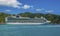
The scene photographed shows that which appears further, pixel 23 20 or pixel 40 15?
pixel 23 20

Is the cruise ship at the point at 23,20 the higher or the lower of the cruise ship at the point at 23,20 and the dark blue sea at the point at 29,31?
the higher

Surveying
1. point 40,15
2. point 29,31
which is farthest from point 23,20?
point 29,31

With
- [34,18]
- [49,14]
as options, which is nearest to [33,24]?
[34,18]

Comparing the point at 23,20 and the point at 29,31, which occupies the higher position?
the point at 23,20

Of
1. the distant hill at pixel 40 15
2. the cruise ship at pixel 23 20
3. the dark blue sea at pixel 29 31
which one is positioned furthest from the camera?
the cruise ship at pixel 23 20

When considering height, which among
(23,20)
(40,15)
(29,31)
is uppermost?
(40,15)

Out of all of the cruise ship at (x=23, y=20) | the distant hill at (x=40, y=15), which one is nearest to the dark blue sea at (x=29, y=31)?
the cruise ship at (x=23, y=20)

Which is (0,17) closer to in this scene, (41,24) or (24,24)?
(24,24)

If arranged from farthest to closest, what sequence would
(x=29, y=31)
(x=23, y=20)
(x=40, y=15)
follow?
1. (x=23, y=20)
2. (x=40, y=15)
3. (x=29, y=31)

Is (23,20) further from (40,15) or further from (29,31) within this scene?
(29,31)

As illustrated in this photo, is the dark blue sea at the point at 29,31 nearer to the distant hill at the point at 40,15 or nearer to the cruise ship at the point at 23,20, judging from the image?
the cruise ship at the point at 23,20

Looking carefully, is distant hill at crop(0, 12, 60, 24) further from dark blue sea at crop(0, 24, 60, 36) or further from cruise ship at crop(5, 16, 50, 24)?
dark blue sea at crop(0, 24, 60, 36)

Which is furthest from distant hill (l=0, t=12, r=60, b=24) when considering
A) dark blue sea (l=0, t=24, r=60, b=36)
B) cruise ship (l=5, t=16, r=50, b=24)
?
dark blue sea (l=0, t=24, r=60, b=36)
